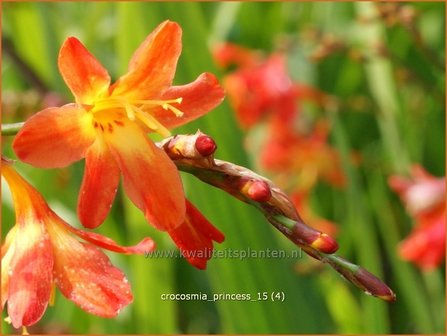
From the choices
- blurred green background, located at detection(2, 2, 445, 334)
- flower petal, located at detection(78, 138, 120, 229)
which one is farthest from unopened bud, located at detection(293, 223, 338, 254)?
blurred green background, located at detection(2, 2, 445, 334)

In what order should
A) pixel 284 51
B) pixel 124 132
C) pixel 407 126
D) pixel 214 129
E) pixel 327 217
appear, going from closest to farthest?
pixel 124 132 < pixel 214 129 < pixel 284 51 < pixel 407 126 < pixel 327 217

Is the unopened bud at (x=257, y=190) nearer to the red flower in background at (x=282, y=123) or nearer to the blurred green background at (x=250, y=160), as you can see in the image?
the blurred green background at (x=250, y=160)

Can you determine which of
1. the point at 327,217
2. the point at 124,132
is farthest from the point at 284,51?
the point at 124,132

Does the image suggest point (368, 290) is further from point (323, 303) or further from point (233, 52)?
point (233, 52)

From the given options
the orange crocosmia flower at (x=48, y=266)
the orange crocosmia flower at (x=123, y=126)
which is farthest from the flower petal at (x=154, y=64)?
the orange crocosmia flower at (x=48, y=266)

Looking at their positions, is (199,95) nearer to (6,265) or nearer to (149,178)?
(149,178)

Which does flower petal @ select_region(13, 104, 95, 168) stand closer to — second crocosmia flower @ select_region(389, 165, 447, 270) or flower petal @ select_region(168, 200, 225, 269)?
flower petal @ select_region(168, 200, 225, 269)
